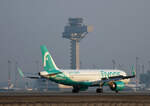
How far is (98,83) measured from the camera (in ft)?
309

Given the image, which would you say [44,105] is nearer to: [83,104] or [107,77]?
[83,104]

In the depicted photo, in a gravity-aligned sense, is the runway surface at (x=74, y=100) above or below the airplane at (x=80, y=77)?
below

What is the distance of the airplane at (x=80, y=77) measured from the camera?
91887 mm

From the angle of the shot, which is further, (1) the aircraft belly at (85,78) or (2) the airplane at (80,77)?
(1) the aircraft belly at (85,78)

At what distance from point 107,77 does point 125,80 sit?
5456 millimetres

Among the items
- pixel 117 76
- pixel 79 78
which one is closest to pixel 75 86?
pixel 79 78

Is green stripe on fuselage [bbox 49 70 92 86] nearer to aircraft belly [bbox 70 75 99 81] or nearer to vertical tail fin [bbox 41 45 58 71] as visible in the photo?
aircraft belly [bbox 70 75 99 81]

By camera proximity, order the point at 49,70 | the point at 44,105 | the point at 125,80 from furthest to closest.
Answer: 1. the point at 125,80
2. the point at 49,70
3. the point at 44,105

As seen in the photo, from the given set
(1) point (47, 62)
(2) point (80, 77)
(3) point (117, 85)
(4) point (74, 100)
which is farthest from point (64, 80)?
(4) point (74, 100)

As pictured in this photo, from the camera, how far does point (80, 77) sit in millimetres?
95000

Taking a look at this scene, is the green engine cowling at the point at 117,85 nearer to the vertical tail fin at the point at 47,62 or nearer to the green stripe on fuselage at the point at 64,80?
the green stripe on fuselage at the point at 64,80

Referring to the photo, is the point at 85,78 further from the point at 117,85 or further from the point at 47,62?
the point at 47,62

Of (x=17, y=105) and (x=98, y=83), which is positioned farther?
(x=98, y=83)

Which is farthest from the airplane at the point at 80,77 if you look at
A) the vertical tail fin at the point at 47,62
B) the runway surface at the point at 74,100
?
the runway surface at the point at 74,100
